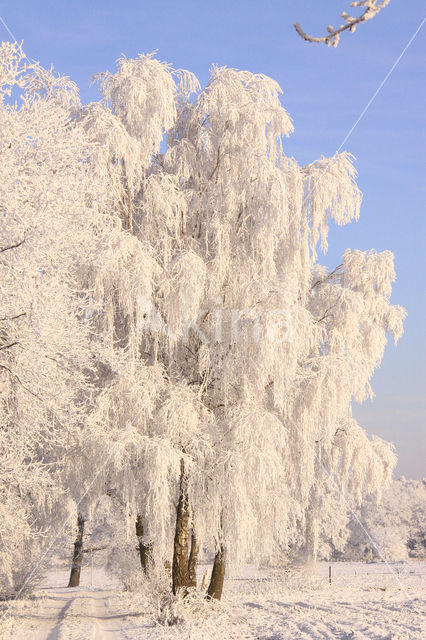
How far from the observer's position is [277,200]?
40.2 ft

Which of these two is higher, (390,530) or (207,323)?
(207,323)

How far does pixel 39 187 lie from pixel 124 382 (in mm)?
4937

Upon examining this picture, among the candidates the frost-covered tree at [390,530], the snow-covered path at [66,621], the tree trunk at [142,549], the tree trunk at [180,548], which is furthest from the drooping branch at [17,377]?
the frost-covered tree at [390,530]

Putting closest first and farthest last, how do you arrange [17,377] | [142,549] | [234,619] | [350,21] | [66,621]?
[350,21], [17,377], [234,619], [66,621], [142,549]

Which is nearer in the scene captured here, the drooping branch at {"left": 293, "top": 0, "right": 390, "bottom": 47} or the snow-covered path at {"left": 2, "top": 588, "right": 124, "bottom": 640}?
the drooping branch at {"left": 293, "top": 0, "right": 390, "bottom": 47}

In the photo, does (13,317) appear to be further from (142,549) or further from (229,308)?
(142,549)

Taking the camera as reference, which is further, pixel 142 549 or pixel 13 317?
pixel 142 549

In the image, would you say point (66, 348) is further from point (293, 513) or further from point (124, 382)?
point (293, 513)

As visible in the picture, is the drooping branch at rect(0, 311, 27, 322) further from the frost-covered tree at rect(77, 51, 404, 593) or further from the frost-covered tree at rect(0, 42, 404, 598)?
the frost-covered tree at rect(77, 51, 404, 593)

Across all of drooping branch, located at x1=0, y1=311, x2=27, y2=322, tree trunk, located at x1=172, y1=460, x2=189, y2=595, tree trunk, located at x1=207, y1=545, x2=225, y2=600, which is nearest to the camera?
drooping branch, located at x1=0, y1=311, x2=27, y2=322

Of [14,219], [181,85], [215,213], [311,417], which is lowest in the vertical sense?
[311,417]

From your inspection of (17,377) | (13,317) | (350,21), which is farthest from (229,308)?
(350,21)

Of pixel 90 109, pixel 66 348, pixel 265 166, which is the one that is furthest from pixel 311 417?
pixel 90 109

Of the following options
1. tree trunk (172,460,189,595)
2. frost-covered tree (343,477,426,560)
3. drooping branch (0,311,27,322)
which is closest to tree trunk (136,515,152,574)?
tree trunk (172,460,189,595)
